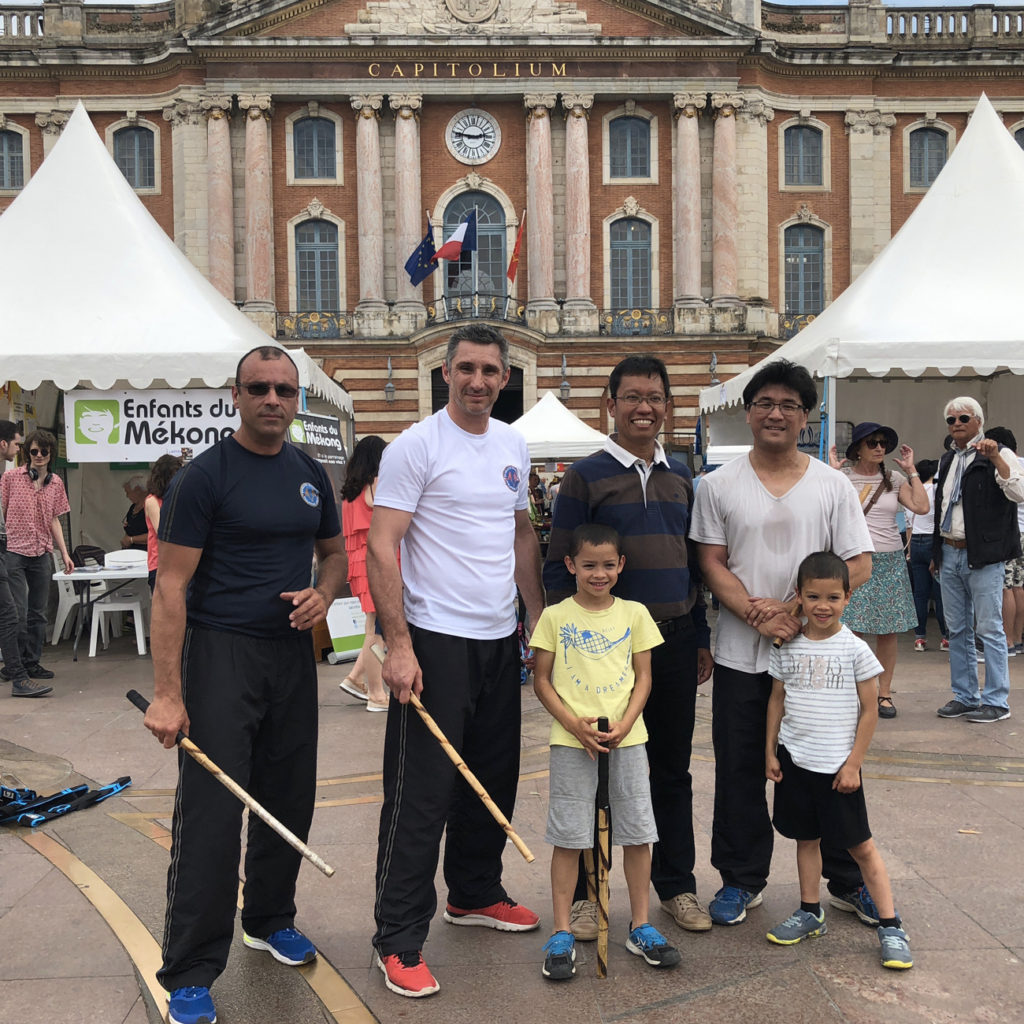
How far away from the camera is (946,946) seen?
3.46 meters

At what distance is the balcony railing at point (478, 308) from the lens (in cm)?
2667

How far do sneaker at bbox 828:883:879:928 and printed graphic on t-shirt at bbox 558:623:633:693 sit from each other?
1182mm

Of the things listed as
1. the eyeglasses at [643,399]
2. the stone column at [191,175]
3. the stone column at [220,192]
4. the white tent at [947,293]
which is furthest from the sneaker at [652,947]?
the stone column at [191,175]

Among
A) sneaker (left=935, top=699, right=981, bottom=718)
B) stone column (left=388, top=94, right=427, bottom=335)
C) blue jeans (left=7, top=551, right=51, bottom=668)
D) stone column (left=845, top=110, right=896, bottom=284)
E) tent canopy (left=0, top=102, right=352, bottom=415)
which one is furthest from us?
stone column (left=845, top=110, right=896, bottom=284)

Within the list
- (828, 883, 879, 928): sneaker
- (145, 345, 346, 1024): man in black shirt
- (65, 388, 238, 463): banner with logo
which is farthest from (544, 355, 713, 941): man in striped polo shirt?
(65, 388, 238, 463): banner with logo

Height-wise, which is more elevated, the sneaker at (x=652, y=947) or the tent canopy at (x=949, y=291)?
the tent canopy at (x=949, y=291)

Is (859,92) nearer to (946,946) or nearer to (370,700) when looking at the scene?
(370,700)

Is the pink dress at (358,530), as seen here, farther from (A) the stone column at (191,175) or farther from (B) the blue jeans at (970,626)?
(A) the stone column at (191,175)

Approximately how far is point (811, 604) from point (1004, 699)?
13.2 feet

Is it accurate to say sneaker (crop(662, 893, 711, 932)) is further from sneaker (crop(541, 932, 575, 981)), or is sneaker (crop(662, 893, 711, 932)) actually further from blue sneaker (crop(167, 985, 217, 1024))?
blue sneaker (crop(167, 985, 217, 1024))

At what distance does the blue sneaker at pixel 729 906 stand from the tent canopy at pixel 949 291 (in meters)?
5.83

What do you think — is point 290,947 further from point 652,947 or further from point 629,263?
point 629,263

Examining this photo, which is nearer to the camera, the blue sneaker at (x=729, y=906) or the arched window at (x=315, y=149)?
the blue sneaker at (x=729, y=906)

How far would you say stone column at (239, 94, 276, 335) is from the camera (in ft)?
85.7
